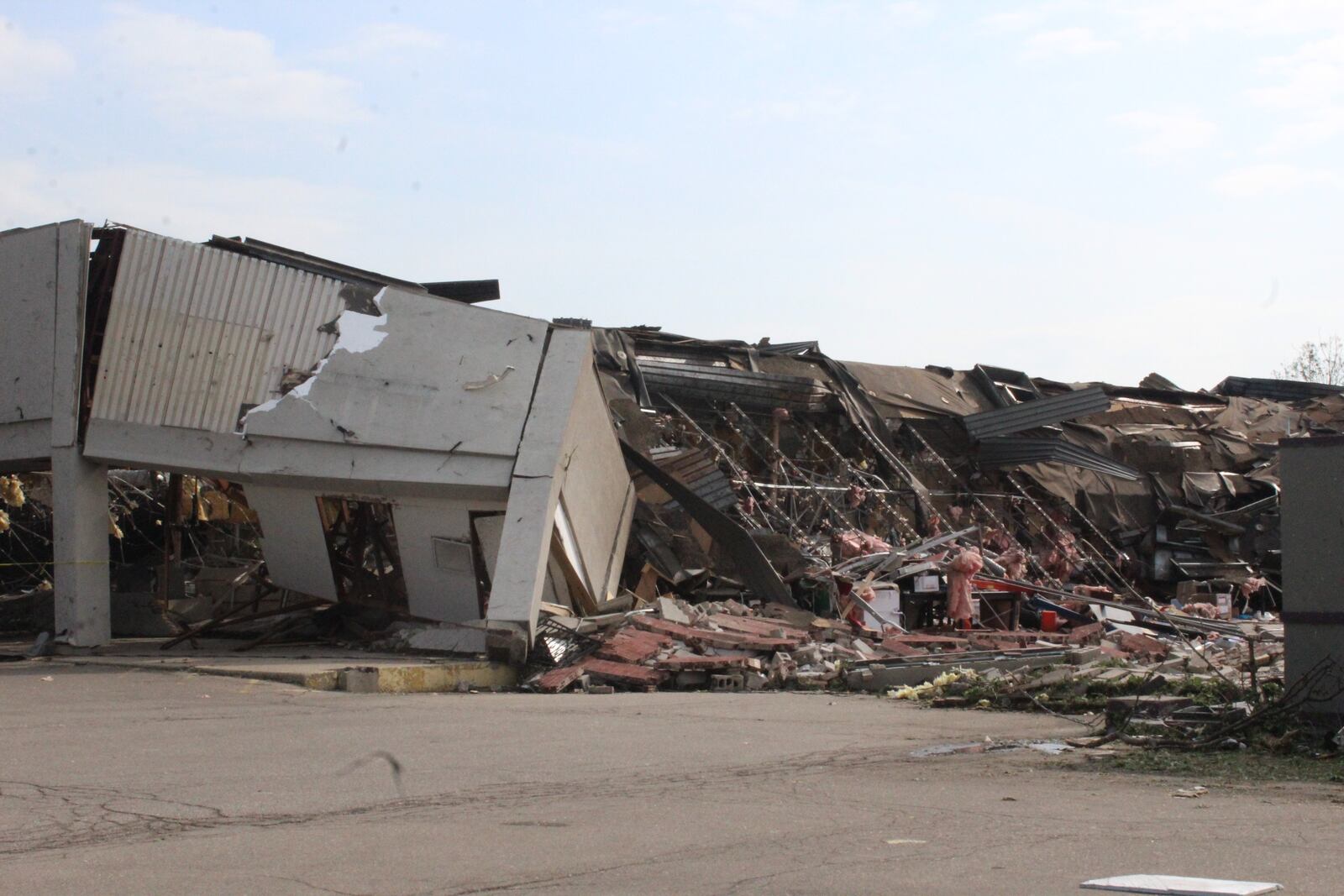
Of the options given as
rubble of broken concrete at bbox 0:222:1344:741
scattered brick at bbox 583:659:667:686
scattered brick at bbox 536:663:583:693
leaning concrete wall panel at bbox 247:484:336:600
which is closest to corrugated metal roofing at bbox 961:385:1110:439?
rubble of broken concrete at bbox 0:222:1344:741

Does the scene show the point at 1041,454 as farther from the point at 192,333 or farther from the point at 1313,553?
the point at 1313,553

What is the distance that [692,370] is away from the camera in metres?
27.8

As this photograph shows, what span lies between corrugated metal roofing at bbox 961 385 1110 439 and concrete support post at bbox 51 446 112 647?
1974 cm

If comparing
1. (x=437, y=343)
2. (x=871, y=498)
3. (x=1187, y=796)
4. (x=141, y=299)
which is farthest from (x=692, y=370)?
(x=1187, y=796)

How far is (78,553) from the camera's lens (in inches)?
755

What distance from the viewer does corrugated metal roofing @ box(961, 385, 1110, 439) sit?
1250 inches

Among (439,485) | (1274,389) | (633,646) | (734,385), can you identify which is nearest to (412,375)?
(439,485)

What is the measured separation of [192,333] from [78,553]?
3.56m

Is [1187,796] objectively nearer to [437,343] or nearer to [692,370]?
[437,343]

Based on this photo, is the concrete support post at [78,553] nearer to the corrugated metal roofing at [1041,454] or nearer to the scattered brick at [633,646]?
the scattered brick at [633,646]

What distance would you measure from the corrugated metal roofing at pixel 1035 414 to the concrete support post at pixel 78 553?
19.7 meters

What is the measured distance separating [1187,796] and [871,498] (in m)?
20.1

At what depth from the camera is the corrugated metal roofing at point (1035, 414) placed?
31.8 metres

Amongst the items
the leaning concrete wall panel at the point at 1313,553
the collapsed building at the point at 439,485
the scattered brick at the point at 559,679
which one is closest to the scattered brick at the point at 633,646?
the collapsed building at the point at 439,485
